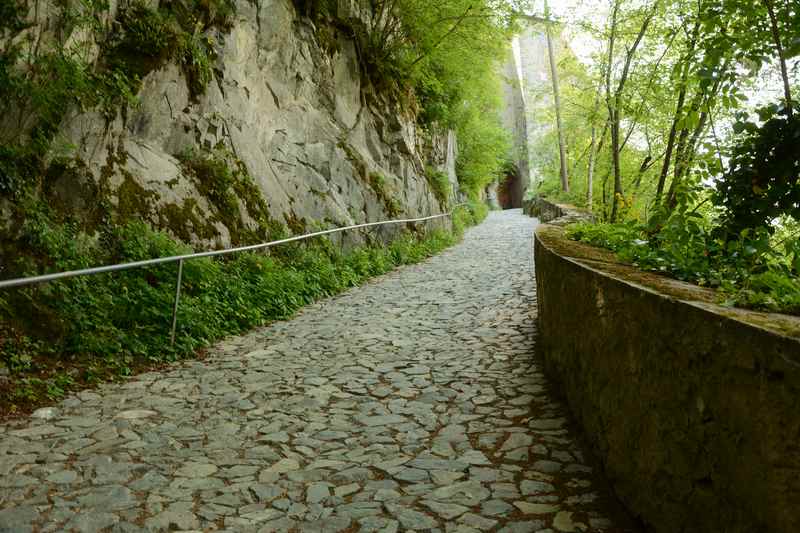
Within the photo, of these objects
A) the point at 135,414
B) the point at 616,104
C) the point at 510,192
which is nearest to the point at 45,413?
the point at 135,414

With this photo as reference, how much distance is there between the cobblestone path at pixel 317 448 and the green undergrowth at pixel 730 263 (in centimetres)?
136

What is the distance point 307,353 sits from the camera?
22.4 feet

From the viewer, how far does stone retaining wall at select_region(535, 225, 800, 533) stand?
2.01 m

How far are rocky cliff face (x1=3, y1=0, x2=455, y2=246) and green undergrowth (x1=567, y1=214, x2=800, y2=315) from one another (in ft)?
20.8

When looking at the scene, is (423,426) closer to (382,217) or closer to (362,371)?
(362,371)

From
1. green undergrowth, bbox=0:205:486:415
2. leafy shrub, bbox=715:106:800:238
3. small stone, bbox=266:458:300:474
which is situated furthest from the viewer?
green undergrowth, bbox=0:205:486:415

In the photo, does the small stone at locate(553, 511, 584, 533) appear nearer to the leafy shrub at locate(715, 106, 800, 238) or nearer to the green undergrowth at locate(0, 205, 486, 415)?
the leafy shrub at locate(715, 106, 800, 238)

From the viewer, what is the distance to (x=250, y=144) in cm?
1155

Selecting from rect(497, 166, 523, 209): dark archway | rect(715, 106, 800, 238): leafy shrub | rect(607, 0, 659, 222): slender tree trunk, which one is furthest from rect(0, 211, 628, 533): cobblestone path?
rect(497, 166, 523, 209): dark archway

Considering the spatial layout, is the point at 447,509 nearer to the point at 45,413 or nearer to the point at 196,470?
the point at 196,470

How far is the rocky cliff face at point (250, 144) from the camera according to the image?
26.6 ft

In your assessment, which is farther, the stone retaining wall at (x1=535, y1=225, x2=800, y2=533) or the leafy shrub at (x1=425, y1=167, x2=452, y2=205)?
the leafy shrub at (x1=425, y1=167, x2=452, y2=205)

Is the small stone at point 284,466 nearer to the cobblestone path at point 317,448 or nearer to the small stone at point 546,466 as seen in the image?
the cobblestone path at point 317,448

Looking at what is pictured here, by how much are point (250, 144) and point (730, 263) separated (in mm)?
9359
